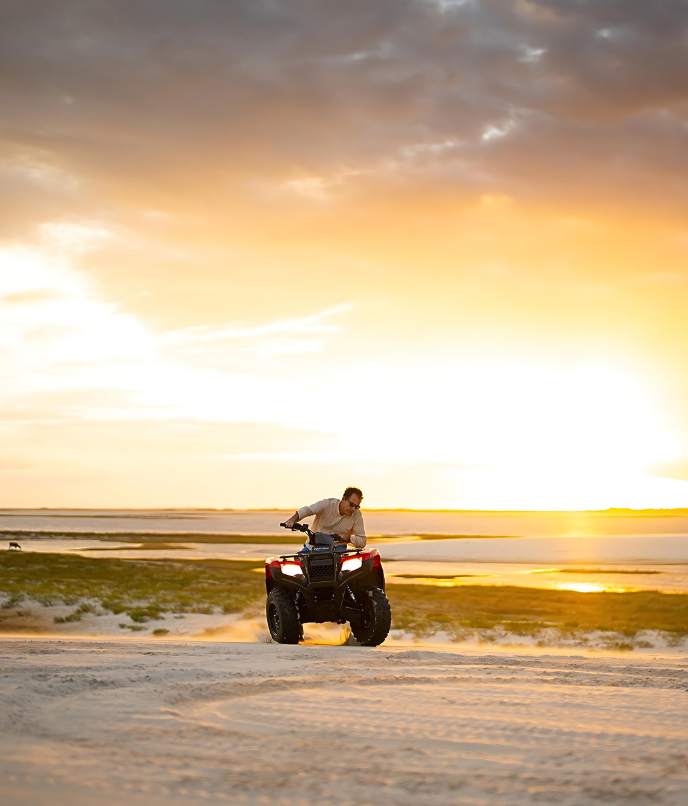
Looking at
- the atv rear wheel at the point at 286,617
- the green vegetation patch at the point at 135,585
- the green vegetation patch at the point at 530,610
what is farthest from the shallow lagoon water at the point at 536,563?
the atv rear wheel at the point at 286,617

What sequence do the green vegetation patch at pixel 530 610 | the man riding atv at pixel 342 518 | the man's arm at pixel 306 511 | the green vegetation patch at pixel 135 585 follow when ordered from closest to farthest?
the man's arm at pixel 306 511
the man riding atv at pixel 342 518
the green vegetation patch at pixel 530 610
the green vegetation patch at pixel 135 585

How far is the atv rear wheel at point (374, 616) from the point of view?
39.6 ft

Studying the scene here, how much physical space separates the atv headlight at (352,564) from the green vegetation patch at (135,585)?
8676 mm

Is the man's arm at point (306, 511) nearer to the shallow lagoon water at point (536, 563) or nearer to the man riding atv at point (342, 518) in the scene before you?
the man riding atv at point (342, 518)

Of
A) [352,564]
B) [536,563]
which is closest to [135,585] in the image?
[352,564]

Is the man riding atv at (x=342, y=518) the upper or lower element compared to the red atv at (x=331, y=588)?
upper

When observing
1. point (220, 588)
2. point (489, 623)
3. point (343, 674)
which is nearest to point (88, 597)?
point (220, 588)

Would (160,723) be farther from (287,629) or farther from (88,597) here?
(88,597)

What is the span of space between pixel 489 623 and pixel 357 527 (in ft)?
27.4

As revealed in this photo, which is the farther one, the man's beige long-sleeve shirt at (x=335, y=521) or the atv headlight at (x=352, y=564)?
the man's beige long-sleeve shirt at (x=335, y=521)

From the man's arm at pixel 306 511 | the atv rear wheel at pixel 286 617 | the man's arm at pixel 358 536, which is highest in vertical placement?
the man's arm at pixel 306 511

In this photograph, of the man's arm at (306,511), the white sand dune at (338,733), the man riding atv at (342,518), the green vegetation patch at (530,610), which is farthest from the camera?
the green vegetation patch at (530,610)

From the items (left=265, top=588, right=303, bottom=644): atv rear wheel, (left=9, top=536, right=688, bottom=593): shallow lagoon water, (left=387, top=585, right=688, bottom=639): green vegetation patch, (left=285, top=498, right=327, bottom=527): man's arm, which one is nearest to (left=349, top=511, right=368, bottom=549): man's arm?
(left=285, top=498, right=327, bottom=527): man's arm

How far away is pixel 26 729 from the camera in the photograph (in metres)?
6.00
